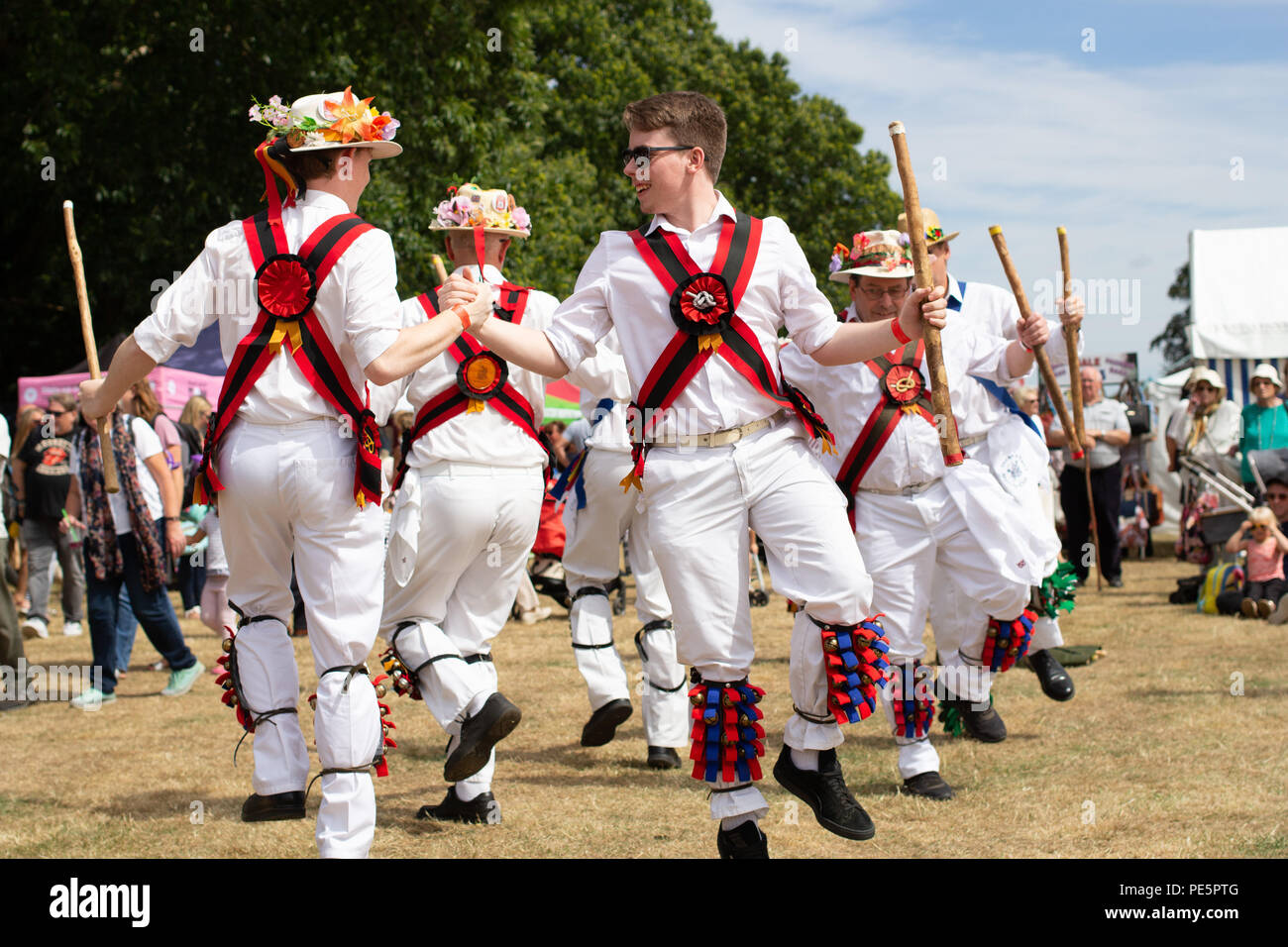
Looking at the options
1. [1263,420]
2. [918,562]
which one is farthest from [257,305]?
[1263,420]

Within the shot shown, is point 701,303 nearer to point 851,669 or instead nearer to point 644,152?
point 644,152

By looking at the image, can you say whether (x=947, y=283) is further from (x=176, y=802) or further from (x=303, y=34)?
(x=303, y=34)

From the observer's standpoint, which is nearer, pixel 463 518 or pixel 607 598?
pixel 463 518

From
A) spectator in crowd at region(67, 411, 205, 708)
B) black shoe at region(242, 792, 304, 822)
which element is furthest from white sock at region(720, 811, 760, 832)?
spectator in crowd at region(67, 411, 205, 708)

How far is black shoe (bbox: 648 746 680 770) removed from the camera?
623cm

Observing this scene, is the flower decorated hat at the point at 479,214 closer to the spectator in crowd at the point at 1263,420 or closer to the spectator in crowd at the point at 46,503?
the spectator in crowd at the point at 46,503

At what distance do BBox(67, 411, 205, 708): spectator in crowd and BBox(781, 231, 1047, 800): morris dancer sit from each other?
13.7 ft

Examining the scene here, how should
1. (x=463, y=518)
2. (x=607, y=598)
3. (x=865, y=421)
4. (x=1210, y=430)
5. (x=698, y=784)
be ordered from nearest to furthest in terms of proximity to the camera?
(x=463, y=518), (x=865, y=421), (x=698, y=784), (x=607, y=598), (x=1210, y=430)

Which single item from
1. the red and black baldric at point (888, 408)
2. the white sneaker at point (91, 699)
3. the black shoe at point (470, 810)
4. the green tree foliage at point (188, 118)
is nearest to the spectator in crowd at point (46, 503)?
the white sneaker at point (91, 699)

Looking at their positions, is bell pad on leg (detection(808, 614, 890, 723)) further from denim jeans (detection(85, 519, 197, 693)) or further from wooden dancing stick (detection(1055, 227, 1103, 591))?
denim jeans (detection(85, 519, 197, 693))

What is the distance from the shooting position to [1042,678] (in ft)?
22.4

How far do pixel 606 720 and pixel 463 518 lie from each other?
1.59 m

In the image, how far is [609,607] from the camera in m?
6.33
